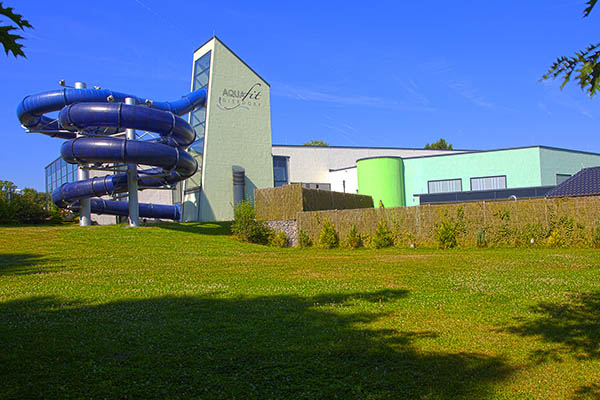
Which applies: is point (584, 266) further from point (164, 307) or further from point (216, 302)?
point (164, 307)

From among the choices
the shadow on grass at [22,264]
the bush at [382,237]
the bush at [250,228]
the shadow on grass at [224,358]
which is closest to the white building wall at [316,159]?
the bush at [250,228]

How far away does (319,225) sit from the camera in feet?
85.9

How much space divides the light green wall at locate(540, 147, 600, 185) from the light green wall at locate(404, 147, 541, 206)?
99 cm

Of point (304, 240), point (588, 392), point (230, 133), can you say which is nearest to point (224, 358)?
point (588, 392)

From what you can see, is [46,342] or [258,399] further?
[46,342]

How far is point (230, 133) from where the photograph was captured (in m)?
44.2

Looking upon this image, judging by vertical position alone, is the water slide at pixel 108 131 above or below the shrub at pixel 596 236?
above

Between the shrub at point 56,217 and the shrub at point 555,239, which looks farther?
the shrub at point 56,217

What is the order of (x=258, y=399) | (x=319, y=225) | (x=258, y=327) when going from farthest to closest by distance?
(x=319, y=225) → (x=258, y=327) → (x=258, y=399)

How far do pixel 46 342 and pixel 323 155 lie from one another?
2147 inches

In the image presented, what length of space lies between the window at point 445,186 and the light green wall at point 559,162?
7928mm

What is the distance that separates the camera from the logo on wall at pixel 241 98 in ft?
144

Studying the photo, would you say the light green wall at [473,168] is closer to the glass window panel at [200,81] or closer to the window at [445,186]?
the window at [445,186]

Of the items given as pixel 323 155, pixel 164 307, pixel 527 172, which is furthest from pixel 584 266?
pixel 323 155
